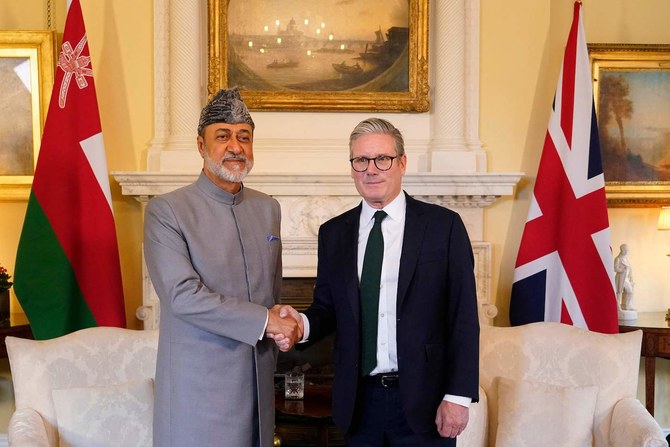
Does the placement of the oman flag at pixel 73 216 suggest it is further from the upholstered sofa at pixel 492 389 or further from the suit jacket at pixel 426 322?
the suit jacket at pixel 426 322

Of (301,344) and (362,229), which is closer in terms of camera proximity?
(362,229)

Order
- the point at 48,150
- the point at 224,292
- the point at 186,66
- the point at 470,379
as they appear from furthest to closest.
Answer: the point at 186,66 < the point at 48,150 < the point at 224,292 < the point at 470,379

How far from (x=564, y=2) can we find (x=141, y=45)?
9.19 feet

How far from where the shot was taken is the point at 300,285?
4602 mm

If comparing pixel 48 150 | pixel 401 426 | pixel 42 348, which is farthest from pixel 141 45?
Answer: pixel 401 426

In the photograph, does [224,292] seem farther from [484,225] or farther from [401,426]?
[484,225]

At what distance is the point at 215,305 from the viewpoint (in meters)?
2.24

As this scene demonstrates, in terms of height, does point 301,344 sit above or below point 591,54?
below

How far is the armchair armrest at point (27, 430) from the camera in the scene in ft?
8.66

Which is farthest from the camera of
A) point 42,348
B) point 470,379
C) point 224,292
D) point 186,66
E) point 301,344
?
point 186,66

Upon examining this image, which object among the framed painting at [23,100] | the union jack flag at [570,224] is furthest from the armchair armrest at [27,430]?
the union jack flag at [570,224]

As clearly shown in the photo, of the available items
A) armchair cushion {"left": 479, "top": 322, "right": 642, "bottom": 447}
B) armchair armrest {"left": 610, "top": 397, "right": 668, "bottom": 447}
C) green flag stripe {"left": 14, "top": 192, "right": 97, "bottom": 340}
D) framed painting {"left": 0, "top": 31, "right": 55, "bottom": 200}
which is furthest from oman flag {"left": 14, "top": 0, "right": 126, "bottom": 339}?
armchair armrest {"left": 610, "top": 397, "right": 668, "bottom": 447}

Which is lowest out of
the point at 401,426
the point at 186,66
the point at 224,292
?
the point at 401,426

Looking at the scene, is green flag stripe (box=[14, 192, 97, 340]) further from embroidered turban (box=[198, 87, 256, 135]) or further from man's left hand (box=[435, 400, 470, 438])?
man's left hand (box=[435, 400, 470, 438])
